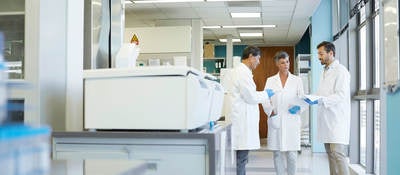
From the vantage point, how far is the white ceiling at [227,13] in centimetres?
690

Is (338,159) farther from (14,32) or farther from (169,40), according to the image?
(169,40)

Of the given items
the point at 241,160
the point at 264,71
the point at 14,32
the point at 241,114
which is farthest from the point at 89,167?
the point at 264,71

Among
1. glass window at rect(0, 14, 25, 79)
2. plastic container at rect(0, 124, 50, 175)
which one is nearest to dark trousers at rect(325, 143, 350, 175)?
glass window at rect(0, 14, 25, 79)

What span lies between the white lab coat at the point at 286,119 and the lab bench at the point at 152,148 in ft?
8.55

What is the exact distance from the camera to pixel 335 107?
3797 millimetres

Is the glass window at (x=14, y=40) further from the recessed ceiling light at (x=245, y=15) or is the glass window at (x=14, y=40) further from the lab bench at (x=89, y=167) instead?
the recessed ceiling light at (x=245, y=15)

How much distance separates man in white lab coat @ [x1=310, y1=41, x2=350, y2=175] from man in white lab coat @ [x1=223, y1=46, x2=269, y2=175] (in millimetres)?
540

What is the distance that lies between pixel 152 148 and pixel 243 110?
249 centimetres

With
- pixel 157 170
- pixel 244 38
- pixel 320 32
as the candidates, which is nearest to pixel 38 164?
pixel 157 170

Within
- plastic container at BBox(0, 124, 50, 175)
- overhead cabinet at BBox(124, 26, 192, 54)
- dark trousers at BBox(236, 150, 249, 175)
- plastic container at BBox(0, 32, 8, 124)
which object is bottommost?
dark trousers at BBox(236, 150, 249, 175)

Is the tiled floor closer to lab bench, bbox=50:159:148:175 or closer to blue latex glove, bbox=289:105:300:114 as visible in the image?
blue latex glove, bbox=289:105:300:114

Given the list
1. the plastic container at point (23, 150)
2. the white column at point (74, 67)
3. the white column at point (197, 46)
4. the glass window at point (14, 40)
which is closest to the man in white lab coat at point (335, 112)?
the white column at point (74, 67)

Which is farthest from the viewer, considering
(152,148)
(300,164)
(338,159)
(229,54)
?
(229,54)

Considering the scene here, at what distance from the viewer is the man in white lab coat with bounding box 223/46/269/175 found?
3.89 m
